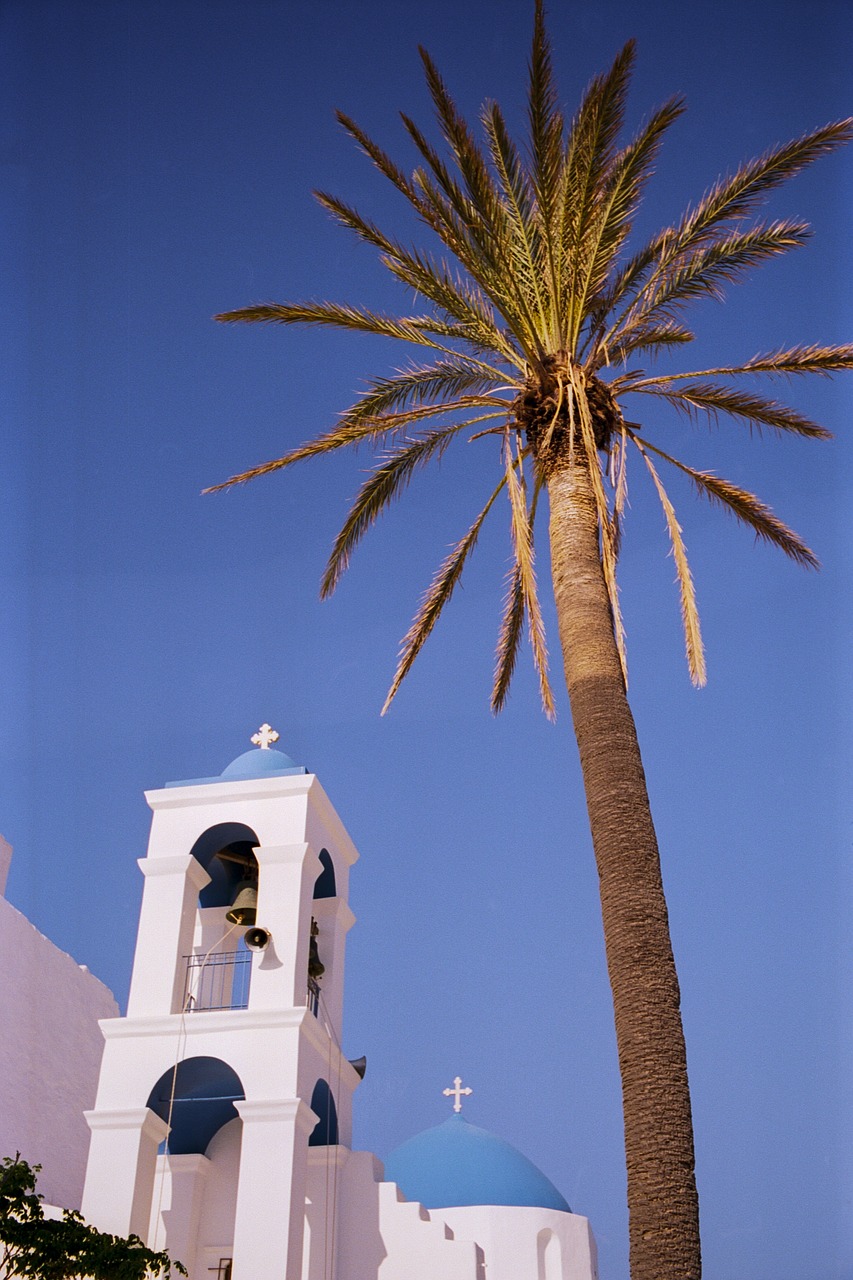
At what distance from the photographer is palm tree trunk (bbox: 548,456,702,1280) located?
8.48m

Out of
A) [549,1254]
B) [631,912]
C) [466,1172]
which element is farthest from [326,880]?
[631,912]

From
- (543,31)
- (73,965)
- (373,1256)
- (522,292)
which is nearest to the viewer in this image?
(543,31)

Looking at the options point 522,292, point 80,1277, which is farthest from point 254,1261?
point 522,292

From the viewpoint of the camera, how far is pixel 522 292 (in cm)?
1238

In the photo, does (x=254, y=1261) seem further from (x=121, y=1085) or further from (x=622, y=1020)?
(x=622, y=1020)

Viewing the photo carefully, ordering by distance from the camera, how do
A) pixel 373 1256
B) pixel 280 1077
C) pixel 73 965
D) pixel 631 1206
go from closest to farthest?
1. pixel 631 1206
2. pixel 280 1077
3. pixel 373 1256
4. pixel 73 965

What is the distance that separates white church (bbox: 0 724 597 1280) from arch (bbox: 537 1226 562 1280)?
3 centimetres

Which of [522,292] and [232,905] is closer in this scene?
[522,292]

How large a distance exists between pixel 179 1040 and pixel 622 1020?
689 centimetres

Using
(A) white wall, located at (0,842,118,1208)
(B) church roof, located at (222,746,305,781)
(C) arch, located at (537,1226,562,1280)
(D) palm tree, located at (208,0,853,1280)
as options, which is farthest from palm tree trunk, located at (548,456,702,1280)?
(A) white wall, located at (0,842,118,1208)

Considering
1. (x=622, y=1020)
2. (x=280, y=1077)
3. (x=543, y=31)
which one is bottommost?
(x=622, y=1020)

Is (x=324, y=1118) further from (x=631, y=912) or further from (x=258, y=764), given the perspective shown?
(x=631, y=912)

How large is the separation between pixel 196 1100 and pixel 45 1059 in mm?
7740

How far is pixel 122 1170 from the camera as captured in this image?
13.5m
